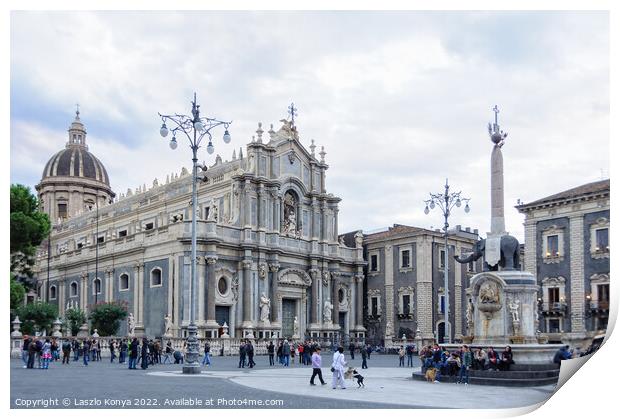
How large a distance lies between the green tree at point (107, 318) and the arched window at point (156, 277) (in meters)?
2.52

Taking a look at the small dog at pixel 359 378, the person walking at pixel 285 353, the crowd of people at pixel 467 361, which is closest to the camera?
the small dog at pixel 359 378

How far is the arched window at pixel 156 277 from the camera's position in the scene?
164 ft

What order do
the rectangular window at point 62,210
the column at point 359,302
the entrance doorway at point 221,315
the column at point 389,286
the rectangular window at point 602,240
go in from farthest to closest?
1. the rectangular window at point 62,210
2. the column at point 389,286
3. the column at point 359,302
4. the entrance doorway at point 221,315
5. the rectangular window at point 602,240

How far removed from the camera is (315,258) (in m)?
56.6

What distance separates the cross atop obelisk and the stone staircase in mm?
4615

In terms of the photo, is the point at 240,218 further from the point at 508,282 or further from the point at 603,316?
the point at 603,316

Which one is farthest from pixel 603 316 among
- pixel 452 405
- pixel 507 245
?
pixel 452 405

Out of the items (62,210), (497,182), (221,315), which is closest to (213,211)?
(221,315)

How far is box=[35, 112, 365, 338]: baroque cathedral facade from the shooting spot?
49156 millimetres

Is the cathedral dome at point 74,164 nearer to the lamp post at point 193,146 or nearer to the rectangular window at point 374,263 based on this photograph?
the rectangular window at point 374,263

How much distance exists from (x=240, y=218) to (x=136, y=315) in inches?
351

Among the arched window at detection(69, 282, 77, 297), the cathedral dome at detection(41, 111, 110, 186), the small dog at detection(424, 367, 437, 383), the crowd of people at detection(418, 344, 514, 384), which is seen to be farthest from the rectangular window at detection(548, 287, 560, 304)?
the cathedral dome at detection(41, 111, 110, 186)

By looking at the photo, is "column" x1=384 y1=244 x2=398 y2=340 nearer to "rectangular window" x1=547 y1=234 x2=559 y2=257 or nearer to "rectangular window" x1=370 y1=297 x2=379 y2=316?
"rectangular window" x1=370 y1=297 x2=379 y2=316

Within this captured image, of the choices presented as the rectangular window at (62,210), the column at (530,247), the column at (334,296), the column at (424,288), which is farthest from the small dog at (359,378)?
the rectangular window at (62,210)
